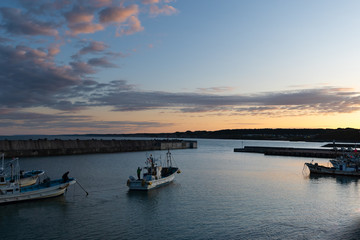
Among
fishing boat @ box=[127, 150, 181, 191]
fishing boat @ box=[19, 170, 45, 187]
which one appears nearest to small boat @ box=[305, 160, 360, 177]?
fishing boat @ box=[127, 150, 181, 191]

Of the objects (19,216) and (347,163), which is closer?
(19,216)

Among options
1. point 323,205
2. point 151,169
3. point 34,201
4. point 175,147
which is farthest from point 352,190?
point 175,147

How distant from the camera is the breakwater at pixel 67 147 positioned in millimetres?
86625

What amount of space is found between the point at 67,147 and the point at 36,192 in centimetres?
7077

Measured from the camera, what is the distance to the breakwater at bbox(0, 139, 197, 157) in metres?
86.6

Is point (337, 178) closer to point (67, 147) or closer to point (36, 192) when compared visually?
point (36, 192)

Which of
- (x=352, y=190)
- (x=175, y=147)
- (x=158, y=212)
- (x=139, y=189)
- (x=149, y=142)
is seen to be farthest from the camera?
(x=175, y=147)

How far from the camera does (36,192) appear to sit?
109 feet

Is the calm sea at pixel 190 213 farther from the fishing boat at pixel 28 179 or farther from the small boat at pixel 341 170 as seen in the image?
the small boat at pixel 341 170

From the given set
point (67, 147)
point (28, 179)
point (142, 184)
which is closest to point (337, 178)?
point (142, 184)

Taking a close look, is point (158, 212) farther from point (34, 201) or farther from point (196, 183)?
point (196, 183)

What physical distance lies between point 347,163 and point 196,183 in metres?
31.3

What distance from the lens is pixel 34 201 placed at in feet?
108

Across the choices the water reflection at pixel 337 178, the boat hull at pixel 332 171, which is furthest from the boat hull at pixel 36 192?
the boat hull at pixel 332 171
